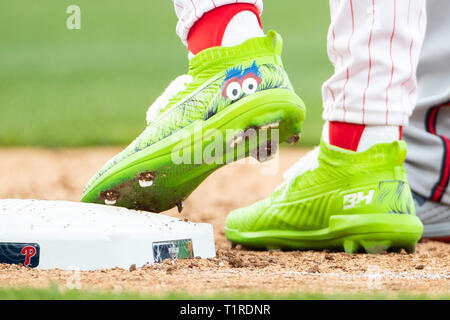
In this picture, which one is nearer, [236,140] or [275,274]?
[275,274]

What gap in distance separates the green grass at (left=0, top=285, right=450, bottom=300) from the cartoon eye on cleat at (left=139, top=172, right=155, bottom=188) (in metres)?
0.47

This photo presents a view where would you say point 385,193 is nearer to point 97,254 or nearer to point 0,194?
point 97,254

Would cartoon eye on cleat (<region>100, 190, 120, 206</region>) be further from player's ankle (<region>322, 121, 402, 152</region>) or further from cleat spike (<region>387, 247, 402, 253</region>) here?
cleat spike (<region>387, 247, 402, 253</region>)

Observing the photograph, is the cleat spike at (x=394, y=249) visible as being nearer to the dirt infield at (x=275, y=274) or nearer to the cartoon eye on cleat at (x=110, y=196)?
the dirt infield at (x=275, y=274)

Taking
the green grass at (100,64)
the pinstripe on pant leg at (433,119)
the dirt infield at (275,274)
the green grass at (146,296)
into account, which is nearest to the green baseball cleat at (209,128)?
the dirt infield at (275,274)

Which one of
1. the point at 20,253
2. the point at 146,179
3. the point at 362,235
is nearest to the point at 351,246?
the point at 362,235

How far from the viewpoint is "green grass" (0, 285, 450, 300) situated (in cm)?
106

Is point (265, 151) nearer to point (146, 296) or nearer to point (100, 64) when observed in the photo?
point (146, 296)

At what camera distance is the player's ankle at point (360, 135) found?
159 cm

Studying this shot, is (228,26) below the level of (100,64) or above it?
below

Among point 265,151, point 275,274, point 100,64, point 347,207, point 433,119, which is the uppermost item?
point 100,64

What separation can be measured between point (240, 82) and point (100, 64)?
24.0 ft

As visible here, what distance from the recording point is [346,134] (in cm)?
163

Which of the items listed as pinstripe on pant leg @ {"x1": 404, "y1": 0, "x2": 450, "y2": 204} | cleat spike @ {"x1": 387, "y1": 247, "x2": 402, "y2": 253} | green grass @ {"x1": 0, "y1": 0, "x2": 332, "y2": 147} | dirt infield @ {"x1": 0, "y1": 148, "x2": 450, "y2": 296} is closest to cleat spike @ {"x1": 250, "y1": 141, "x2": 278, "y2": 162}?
dirt infield @ {"x1": 0, "y1": 148, "x2": 450, "y2": 296}
